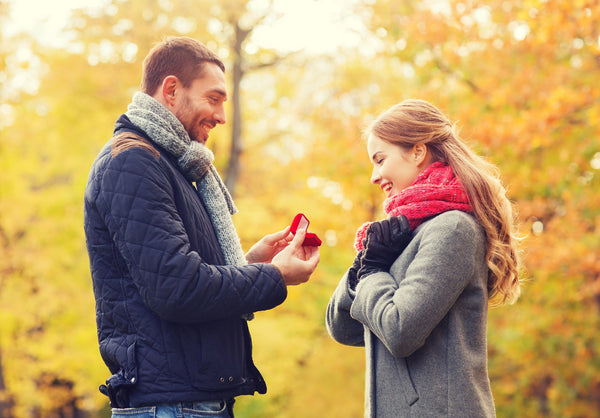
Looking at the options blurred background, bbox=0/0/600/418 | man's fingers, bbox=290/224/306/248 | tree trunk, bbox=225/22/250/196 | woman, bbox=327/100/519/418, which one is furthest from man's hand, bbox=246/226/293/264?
tree trunk, bbox=225/22/250/196

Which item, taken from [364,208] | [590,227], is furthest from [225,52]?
[590,227]

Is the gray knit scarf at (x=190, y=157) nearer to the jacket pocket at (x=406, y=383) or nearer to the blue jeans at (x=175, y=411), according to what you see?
the blue jeans at (x=175, y=411)

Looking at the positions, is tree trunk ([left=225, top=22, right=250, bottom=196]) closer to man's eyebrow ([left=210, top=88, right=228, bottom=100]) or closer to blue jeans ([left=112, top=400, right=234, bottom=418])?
man's eyebrow ([left=210, top=88, right=228, bottom=100])

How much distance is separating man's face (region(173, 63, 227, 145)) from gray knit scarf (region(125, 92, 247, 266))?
68 millimetres

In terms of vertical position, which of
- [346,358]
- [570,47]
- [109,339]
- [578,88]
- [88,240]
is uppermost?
[570,47]

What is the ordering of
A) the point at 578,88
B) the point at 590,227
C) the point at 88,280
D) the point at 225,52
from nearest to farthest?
1. the point at 578,88
2. the point at 590,227
3. the point at 225,52
4. the point at 88,280

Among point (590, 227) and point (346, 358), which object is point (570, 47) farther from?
point (346, 358)

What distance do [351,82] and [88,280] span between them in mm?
6937

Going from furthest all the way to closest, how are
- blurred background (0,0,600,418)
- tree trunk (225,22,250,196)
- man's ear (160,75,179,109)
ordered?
tree trunk (225,22,250,196)
blurred background (0,0,600,418)
man's ear (160,75,179,109)

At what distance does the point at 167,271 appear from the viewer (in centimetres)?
229

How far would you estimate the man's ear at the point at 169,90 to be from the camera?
8.83 ft

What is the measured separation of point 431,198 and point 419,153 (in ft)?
0.86

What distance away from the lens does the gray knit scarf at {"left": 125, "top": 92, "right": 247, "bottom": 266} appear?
103 inches

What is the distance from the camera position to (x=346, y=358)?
511 inches
